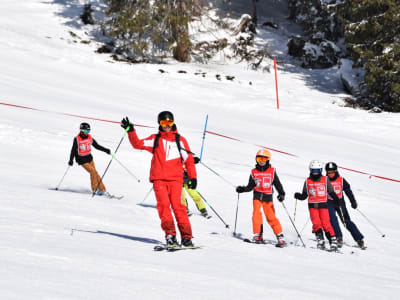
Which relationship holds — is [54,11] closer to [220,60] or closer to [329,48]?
[220,60]

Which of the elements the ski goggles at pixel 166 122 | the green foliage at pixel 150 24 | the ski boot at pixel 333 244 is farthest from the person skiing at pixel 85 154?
the green foliage at pixel 150 24

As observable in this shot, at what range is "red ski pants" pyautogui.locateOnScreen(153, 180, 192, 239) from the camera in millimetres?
6164

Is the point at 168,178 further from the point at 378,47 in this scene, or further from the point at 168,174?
the point at 378,47

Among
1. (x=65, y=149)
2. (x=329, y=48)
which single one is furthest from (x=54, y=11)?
(x=65, y=149)

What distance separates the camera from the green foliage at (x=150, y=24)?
2798cm

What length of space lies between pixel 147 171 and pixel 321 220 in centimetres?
582

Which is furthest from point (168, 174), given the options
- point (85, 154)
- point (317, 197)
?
point (85, 154)

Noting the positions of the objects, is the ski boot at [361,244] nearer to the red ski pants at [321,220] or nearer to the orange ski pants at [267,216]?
the red ski pants at [321,220]

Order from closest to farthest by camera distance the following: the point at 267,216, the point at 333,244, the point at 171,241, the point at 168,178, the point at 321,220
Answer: the point at 171,241 → the point at 168,178 → the point at 267,216 → the point at 333,244 → the point at 321,220

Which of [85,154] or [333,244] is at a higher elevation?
[85,154]

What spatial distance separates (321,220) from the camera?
8.43m

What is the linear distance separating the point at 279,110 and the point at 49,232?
18442 millimetres

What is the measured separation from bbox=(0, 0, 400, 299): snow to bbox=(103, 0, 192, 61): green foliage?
1.36 m

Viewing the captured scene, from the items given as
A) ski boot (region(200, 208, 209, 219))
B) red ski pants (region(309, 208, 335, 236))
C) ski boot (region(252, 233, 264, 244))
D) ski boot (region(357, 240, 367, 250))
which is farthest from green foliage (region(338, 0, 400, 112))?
ski boot (region(252, 233, 264, 244))
